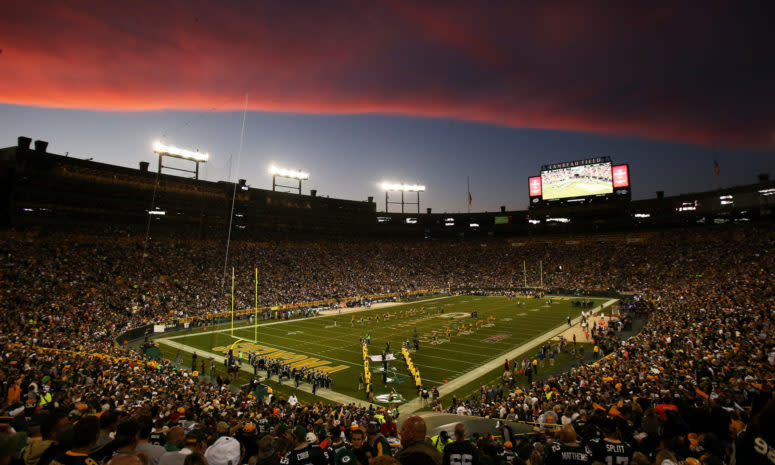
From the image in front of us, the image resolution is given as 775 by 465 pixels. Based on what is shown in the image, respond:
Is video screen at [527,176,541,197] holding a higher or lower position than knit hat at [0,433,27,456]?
higher

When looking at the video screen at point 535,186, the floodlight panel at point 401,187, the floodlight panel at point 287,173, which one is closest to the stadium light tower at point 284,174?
the floodlight panel at point 287,173

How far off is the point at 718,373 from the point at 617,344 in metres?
14.7

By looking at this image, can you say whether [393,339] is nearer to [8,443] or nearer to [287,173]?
[8,443]

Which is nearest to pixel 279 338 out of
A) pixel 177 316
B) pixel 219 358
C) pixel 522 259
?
pixel 219 358

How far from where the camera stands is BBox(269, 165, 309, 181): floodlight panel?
67.8 metres

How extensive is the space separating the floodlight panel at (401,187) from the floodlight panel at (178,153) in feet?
133

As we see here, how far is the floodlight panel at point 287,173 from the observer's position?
67831 millimetres

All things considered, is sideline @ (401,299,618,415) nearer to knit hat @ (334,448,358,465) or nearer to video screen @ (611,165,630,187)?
knit hat @ (334,448,358,465)

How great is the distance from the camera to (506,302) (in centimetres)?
5369

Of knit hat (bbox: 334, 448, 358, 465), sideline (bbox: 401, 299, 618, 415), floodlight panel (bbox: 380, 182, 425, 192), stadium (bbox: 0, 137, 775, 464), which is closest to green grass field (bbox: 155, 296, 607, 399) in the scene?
stadium (bbox: 0, 137, 775, 464)

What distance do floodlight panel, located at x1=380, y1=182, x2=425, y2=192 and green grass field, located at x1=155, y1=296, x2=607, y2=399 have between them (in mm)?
43605

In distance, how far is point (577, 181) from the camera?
59.6 m

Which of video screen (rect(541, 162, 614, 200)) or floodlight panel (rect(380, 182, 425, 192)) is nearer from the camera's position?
video screen (rect(541, 162, 614, 200))

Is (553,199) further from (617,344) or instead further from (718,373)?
(718,373)
